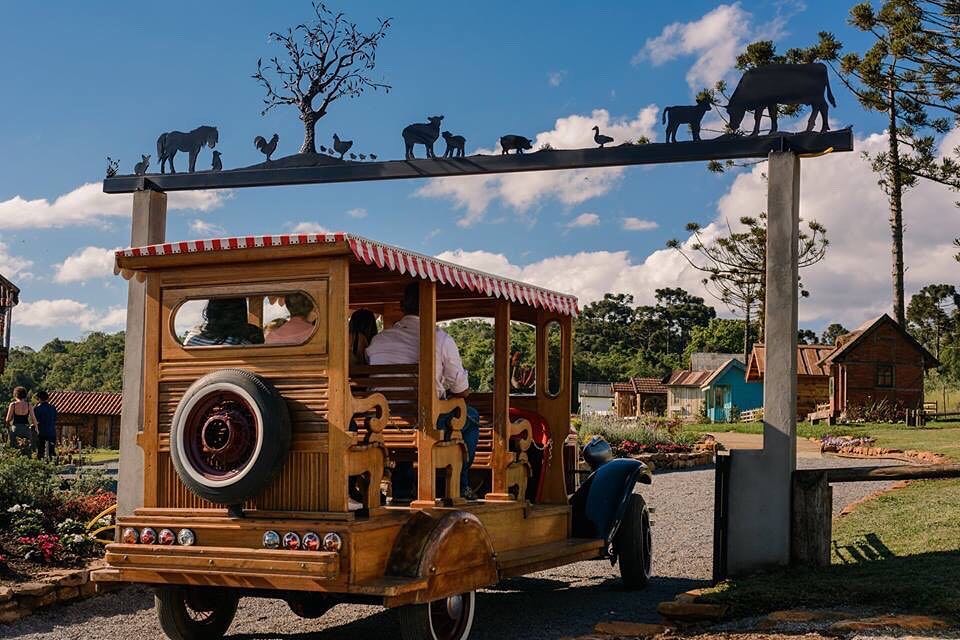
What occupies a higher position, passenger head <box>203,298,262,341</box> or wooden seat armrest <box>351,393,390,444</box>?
passenger head <box>203,298,262,341</box>

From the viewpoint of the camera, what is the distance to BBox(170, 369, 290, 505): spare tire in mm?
5871

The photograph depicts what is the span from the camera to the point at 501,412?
7.74m

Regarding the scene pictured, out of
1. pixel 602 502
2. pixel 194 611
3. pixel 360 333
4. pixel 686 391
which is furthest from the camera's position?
pixel 686 391

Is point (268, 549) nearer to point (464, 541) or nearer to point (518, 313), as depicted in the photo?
point (464, 541)

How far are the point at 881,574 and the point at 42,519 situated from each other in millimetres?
6685

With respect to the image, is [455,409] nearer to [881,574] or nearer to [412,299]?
[412,299]

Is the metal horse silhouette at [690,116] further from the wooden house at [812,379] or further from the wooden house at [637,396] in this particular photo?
the wooden house at [637,396]

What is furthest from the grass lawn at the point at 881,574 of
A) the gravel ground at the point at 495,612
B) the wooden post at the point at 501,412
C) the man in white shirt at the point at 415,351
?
the man in white shirt at the point at 415,351

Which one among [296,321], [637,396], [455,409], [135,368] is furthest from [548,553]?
[637,396]

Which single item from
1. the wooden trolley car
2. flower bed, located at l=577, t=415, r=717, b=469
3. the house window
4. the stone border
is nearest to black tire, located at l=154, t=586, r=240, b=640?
the wooden trolley car

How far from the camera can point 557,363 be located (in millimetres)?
9445

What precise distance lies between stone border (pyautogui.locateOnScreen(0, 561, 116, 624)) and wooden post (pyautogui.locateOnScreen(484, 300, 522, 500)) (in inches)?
126

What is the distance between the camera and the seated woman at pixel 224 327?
20.9 ft

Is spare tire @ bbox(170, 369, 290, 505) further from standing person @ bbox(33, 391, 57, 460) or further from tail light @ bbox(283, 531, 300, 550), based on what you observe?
standing person @ bbox(33, 391, 57, 460)
